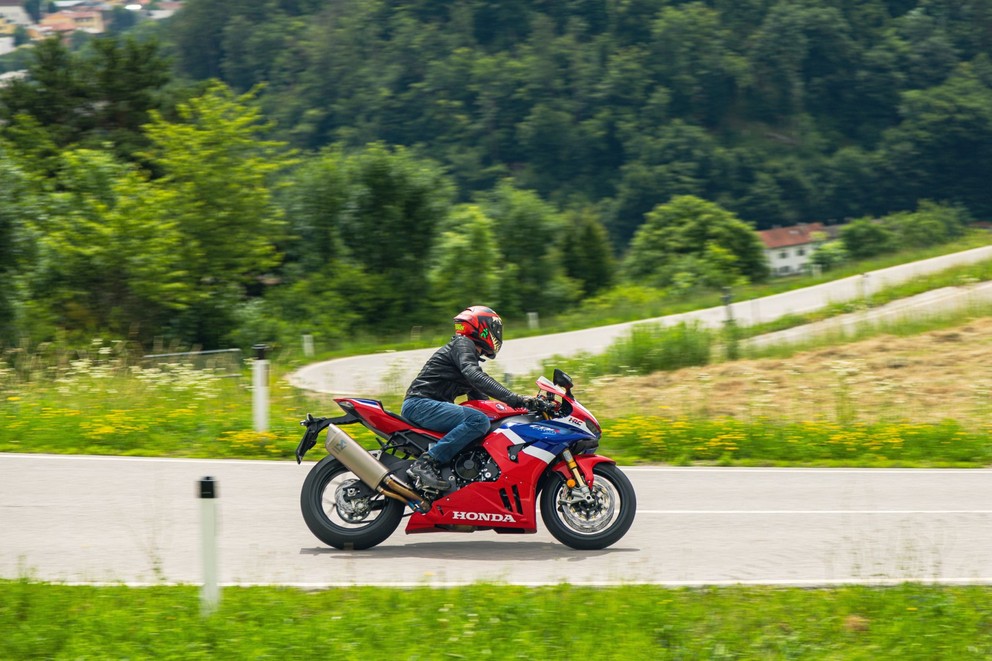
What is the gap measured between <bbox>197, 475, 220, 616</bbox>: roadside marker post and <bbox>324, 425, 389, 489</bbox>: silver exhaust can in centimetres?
159

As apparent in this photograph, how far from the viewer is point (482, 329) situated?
27.2 ft

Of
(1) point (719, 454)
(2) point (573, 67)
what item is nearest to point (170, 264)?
(1) point (719, 454)

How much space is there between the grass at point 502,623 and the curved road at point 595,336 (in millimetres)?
11647

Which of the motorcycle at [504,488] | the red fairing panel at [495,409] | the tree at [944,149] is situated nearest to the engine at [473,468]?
the motorcycle at [504,488]

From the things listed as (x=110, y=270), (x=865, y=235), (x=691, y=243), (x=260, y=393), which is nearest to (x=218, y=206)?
(x=110, y=270)

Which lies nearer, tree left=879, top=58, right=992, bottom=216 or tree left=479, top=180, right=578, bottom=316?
tree left=479, top=180, right=578, bottom=316

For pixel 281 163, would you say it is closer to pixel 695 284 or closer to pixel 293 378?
pixel 293 378

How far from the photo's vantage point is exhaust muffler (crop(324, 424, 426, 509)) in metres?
7.99

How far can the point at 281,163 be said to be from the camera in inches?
1426

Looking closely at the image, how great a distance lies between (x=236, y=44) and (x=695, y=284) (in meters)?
87.1

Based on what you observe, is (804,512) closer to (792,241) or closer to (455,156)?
Answer: (792,241)

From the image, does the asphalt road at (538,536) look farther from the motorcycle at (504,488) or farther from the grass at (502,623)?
the grass at (502,623)

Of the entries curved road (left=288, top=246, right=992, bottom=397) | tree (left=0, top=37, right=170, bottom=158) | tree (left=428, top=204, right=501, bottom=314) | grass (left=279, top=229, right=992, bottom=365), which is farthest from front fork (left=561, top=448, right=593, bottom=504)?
tree (left=0, top=37, right=170, bottom=158)

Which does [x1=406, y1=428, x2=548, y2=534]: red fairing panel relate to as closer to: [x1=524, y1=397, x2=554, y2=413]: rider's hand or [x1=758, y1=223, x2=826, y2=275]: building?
[x1=524, y1=397, x2=554, y2=413]: rider's hand
